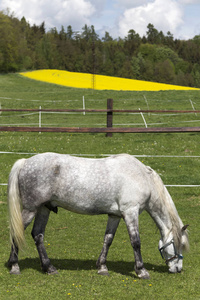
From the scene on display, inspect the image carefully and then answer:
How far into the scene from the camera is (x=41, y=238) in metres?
6.01

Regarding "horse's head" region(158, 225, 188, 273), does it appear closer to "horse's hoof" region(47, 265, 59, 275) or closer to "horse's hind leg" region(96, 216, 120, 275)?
"horse's hind leg" region(96, 216, 120, 275)

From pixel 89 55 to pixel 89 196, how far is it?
93.2 metres

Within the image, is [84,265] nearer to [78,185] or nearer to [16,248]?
[16,248]

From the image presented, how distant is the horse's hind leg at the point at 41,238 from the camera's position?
593 centimetres

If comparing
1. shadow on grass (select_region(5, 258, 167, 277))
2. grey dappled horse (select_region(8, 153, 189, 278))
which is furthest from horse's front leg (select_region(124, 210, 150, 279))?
shadow on grass (select_region(5, 258, 167, 277))

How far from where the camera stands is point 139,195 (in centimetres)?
587

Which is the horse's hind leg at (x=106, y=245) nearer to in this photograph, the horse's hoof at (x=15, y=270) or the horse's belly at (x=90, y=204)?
the horse's belly at (x=90, y=204)

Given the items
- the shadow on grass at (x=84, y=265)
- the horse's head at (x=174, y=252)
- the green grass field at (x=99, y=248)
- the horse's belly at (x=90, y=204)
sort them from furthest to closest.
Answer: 1. the shadow on grass at (x=84, y=265)
2. the horse's head at (x=174, y=252)
3. the horse's belly at (x=90, y=204)
4. the green grass field at (x=99, y=248)

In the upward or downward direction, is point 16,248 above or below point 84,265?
above

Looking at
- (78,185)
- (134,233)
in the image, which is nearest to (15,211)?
(78,185)

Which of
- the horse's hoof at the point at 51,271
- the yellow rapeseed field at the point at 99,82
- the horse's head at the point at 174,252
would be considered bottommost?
the horse's hoof at the point at 51,271

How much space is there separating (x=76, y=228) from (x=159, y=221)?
289 cm

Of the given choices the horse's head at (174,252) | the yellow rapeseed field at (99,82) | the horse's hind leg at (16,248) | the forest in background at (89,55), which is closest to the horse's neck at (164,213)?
the horse's head at (174,252)

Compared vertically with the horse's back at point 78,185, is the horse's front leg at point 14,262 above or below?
below
